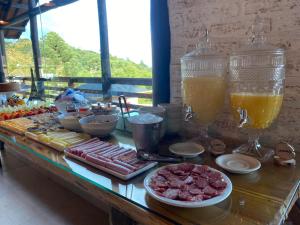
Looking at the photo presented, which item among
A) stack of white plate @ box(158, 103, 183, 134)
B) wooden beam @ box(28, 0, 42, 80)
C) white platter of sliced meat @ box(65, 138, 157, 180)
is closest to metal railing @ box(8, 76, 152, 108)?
wooden beam @ box(28, 0, 42, 80)

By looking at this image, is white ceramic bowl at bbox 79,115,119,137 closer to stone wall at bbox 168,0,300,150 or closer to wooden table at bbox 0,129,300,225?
wooden table at bbox 0,129,300,225

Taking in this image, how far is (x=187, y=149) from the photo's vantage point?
2.92 ft

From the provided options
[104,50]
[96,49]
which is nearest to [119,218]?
[104,50]

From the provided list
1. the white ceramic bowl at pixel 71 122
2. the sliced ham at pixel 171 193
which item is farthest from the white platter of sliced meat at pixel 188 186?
the white ceramic bowl at pixel 71 122

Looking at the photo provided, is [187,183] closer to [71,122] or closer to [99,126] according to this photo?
[99,126]

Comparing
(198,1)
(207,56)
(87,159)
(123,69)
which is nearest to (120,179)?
(87,159)

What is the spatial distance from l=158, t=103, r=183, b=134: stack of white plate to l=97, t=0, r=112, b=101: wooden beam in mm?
862

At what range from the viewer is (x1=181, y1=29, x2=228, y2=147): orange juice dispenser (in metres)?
0.86

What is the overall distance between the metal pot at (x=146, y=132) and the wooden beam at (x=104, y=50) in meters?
0.98

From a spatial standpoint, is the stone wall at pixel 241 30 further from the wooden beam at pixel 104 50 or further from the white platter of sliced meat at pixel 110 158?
the wooden beam at pixel 104 50

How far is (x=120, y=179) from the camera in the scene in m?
0.71

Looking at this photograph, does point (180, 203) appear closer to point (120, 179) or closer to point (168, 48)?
point (120, 179)

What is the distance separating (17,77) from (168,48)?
318cm

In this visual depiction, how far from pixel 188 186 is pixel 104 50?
61.5 inches
